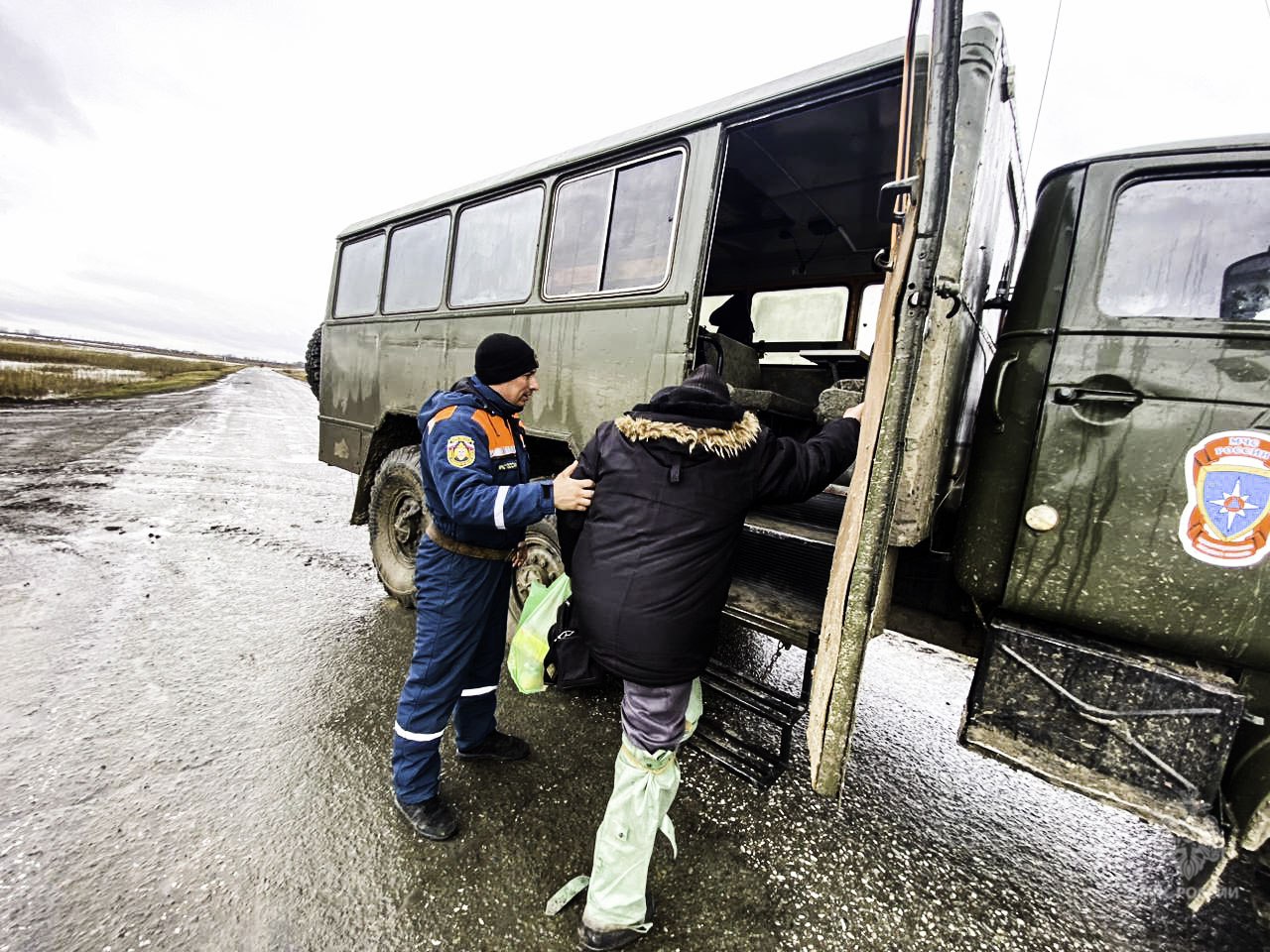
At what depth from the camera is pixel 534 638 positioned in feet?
6.88

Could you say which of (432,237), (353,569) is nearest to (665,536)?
(432,237)

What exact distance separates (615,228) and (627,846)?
2830 millimetres

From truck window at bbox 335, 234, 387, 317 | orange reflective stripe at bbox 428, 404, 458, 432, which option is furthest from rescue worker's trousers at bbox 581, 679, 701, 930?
truck window at bbox 335, 234, 387, 317

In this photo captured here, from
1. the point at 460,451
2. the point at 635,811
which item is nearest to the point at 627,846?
the point at 635,811

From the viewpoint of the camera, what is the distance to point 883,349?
1669 millimetres

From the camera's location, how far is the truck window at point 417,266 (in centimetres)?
428

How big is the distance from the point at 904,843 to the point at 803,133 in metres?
3.63

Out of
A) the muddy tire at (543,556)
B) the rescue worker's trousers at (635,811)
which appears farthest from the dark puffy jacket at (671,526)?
the muddy tire at (543,556)

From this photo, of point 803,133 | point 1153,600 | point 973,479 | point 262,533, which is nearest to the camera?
point 1153,600

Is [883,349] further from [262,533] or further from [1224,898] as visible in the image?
[262,533]

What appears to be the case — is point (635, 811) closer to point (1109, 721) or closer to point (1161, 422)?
point (1109, 721)

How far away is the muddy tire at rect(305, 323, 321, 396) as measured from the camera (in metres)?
5.77

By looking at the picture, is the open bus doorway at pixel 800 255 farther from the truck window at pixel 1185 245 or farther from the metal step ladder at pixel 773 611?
the truck window at pixel 1185 245

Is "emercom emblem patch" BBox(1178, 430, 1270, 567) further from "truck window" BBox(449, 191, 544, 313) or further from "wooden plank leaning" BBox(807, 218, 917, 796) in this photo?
"truck window" BBox(449, 191, 544, 313)
